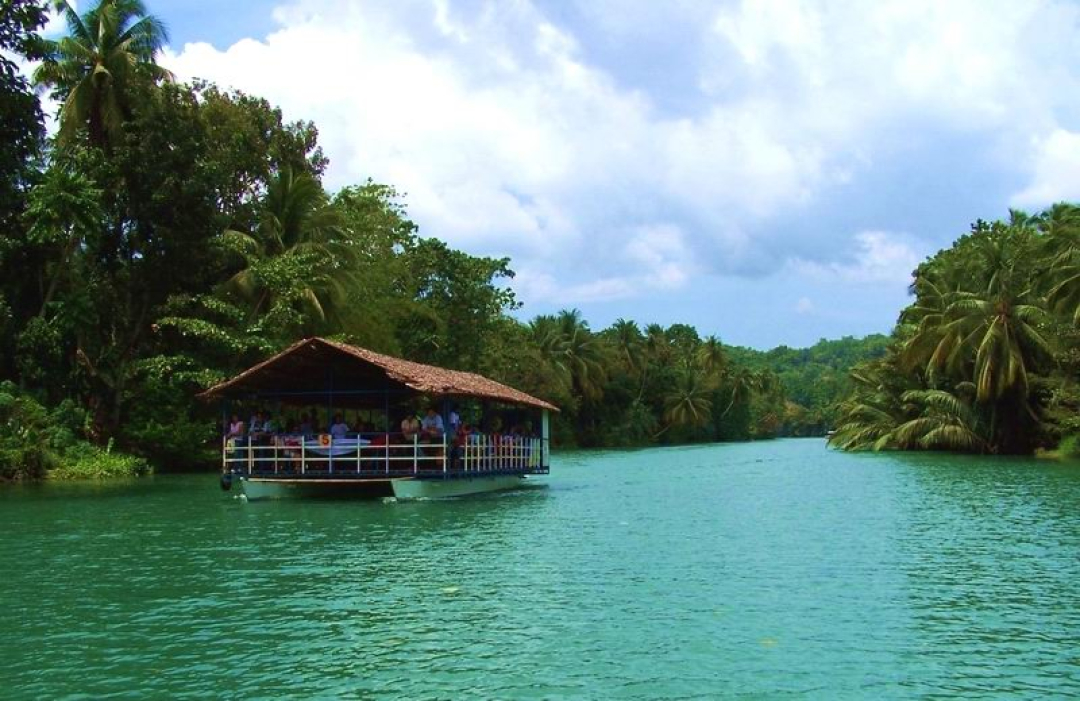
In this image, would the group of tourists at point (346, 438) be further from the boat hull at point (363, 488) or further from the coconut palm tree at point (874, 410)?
the coconut palm tree at point (874, 410)

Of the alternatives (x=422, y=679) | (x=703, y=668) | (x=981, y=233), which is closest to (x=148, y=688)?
(x=422, y=679)

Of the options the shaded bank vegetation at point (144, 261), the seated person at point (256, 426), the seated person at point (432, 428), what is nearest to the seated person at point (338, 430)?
the seated person at point (256, 426)

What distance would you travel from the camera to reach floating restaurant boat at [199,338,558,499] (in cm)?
2241

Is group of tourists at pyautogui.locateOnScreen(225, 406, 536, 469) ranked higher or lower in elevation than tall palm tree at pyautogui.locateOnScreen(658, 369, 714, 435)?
lower

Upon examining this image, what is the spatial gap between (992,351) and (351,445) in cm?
3331

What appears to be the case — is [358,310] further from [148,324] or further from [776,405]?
[776,405]

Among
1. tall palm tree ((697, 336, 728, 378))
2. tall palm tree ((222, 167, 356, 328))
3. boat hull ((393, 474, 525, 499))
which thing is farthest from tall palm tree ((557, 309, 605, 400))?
boat hull ((393, 474, 525, 499))

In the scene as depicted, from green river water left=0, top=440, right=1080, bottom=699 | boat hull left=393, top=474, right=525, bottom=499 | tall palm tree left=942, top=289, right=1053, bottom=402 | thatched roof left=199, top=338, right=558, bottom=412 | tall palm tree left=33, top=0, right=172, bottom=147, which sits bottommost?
green river water left=0, top=440, right=1080, bottom=699

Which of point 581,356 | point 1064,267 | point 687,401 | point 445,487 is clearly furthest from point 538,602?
point 687,401

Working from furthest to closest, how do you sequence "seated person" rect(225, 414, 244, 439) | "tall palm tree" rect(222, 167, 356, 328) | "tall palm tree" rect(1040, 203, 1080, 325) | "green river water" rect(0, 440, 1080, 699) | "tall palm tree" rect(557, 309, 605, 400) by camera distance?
"tall palm tree" rect(557, 309, 605, 400) < "tall palm tree" rect(1040, 203, 1080, 325) < "tall palm tree" rect(222, 167, 356, 328) < "seated person" rect(225, 414, 244, 439) < "green river water" rect(0, 440, 1080, 699)

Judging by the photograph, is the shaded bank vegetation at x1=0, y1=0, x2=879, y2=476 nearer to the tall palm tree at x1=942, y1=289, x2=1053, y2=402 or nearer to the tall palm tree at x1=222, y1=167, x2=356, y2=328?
the tall palm tree at x1=222, y1=167, x2=356, y2=328

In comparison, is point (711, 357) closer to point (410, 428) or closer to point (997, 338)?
point (997, 338)

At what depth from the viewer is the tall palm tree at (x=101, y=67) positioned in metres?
Result: 33.5

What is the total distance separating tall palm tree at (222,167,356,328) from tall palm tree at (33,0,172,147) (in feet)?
18.3
